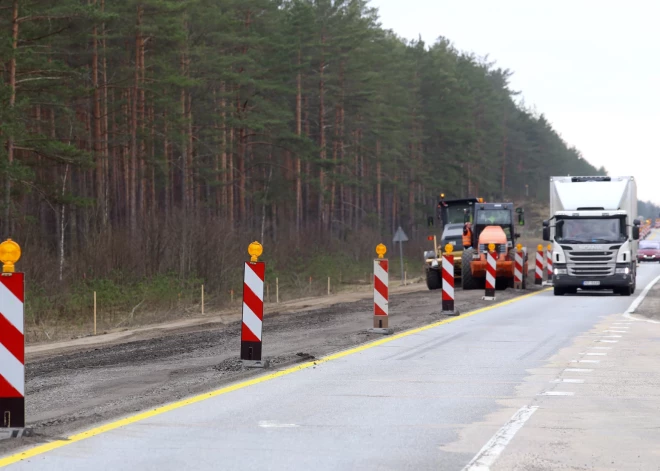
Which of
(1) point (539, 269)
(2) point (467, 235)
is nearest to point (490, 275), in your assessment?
(2) point (467, 235)

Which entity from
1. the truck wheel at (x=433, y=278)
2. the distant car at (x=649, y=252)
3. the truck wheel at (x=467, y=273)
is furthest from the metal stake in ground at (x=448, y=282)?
the distant car at (x=649, y=252)

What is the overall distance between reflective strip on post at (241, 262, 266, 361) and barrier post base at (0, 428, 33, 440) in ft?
16.7

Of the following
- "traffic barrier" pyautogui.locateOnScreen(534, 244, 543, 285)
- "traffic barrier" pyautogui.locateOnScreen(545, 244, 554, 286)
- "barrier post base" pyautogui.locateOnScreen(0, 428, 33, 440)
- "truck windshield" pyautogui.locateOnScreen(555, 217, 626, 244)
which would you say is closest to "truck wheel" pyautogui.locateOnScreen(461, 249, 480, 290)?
"truck windshield" pyautogui.locateOnScreen(555, 217, 626, 244)

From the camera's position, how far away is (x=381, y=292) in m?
19.1

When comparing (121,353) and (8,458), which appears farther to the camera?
(121,353)

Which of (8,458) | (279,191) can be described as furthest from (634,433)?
(279,191)

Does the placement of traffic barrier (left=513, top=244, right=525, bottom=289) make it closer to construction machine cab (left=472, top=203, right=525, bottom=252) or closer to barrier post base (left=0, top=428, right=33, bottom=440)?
construction machine cab (left=472, top=203, right=525, bottom=252)

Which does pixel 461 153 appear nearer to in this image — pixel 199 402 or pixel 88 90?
pixel 88 90

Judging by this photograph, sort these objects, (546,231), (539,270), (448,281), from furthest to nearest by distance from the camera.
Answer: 1. (539,270)
2. (546,231)
3. (448,281)

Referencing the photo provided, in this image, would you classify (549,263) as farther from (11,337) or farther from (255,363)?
(11,337)

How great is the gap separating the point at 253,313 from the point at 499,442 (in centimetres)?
570

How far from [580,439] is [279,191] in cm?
6535

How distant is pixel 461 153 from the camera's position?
98.4m

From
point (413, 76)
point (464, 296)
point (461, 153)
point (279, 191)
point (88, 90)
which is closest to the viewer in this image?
point (464, 296)
